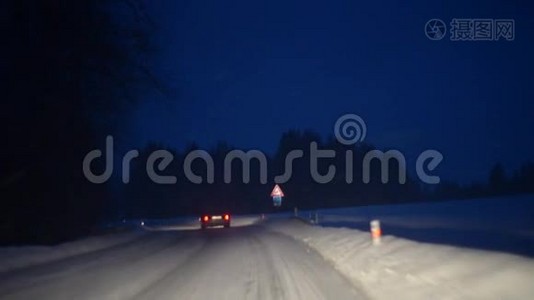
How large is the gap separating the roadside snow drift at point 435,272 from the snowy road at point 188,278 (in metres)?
0.55

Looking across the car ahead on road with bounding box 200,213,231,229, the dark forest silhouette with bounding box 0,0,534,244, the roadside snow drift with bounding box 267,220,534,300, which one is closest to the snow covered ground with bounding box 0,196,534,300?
the roadside snow drift with bounding box 267,220,534,300

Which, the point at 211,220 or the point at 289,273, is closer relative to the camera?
the point at 289,273

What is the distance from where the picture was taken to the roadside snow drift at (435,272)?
9.79 meters

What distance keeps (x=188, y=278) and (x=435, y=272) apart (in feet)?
18.8

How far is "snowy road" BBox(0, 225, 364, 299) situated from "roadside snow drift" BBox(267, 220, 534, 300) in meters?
0.55

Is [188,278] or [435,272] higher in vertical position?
[435,272]

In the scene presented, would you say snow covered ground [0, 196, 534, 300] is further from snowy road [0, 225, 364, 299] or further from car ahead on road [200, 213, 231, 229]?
car ahead on road [200, 213, 231, 229]

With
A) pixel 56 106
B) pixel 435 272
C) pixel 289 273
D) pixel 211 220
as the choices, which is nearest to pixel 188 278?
pixel 289 273

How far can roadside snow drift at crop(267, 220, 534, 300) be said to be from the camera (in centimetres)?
→ 979

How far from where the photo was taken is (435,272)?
11977 millimetres

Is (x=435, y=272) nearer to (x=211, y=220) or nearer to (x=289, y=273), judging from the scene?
(x=289, y=273)

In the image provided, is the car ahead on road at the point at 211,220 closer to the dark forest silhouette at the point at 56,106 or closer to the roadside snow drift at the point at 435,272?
the dark forest silhouette at the point at 56,106

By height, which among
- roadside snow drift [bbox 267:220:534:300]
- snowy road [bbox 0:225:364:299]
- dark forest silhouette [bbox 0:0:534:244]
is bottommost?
snowy road [bbox 0:225:364:299]

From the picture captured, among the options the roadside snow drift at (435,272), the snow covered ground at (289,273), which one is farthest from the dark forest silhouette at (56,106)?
the roadside snow drift at (435,272)
